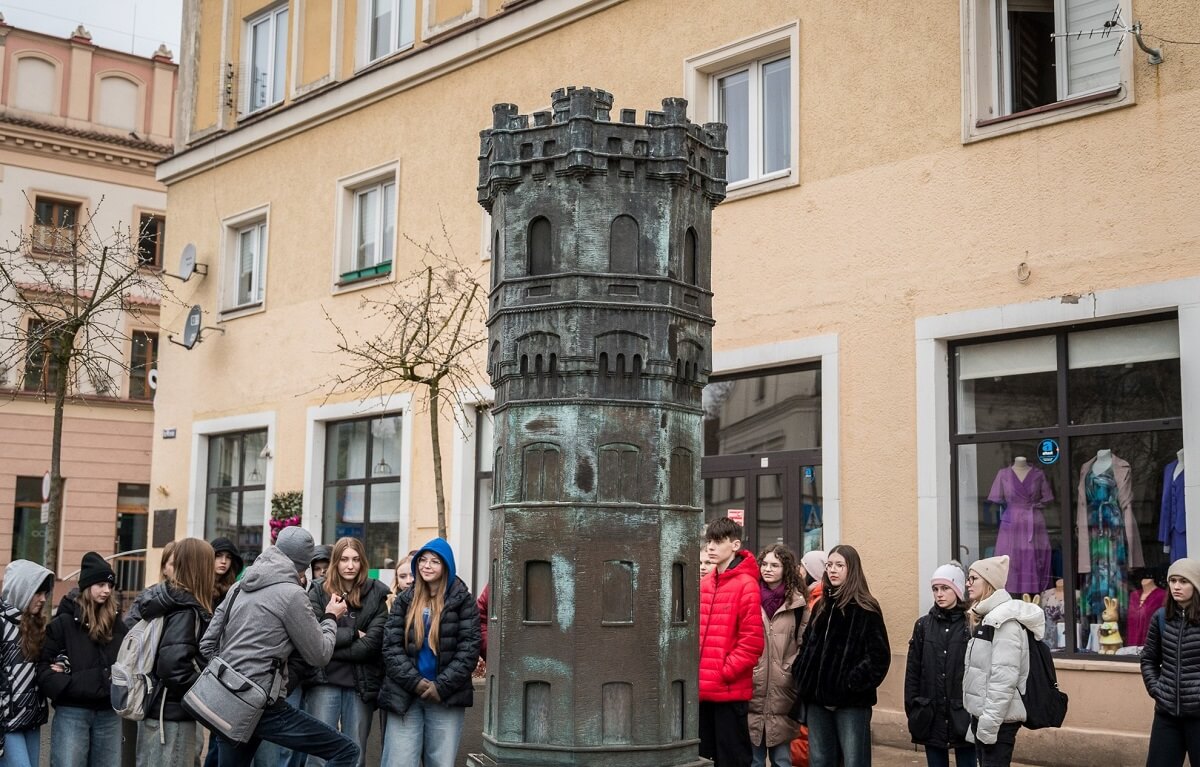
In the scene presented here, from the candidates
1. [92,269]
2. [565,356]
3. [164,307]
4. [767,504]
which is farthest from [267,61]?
[565,356]

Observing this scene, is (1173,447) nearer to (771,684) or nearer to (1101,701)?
(1101,701)

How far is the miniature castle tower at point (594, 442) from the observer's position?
6.33 m

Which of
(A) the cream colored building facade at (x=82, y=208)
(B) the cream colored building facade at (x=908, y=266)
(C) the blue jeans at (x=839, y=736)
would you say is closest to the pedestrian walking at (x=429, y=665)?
(C) the blue jeans at (x=839, y=736)

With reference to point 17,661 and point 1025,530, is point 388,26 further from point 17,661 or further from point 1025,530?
point 17,661

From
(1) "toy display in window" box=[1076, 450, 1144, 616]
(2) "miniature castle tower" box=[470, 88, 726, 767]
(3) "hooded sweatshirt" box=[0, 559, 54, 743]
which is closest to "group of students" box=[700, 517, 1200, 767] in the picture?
(2) "miniature castle tower" box=[470, 88, 726, 767]

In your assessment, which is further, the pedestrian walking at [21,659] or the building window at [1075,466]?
the building window at [1075,466]

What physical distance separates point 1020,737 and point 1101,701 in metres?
0.70

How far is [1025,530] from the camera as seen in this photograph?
11438mm

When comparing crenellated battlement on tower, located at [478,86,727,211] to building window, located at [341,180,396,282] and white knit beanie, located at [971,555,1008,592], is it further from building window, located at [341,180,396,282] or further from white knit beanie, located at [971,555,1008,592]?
building window, located at [341,180,396,282]

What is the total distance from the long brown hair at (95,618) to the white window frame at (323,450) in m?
8.89

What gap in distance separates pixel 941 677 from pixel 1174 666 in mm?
1274

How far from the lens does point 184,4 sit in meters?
22.6

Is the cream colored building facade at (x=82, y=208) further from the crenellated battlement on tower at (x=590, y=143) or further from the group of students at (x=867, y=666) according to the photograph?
the crenellated battlement on tower at (x=590, y=143)

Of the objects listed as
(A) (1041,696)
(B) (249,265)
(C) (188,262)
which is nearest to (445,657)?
(A) (1041,696)
